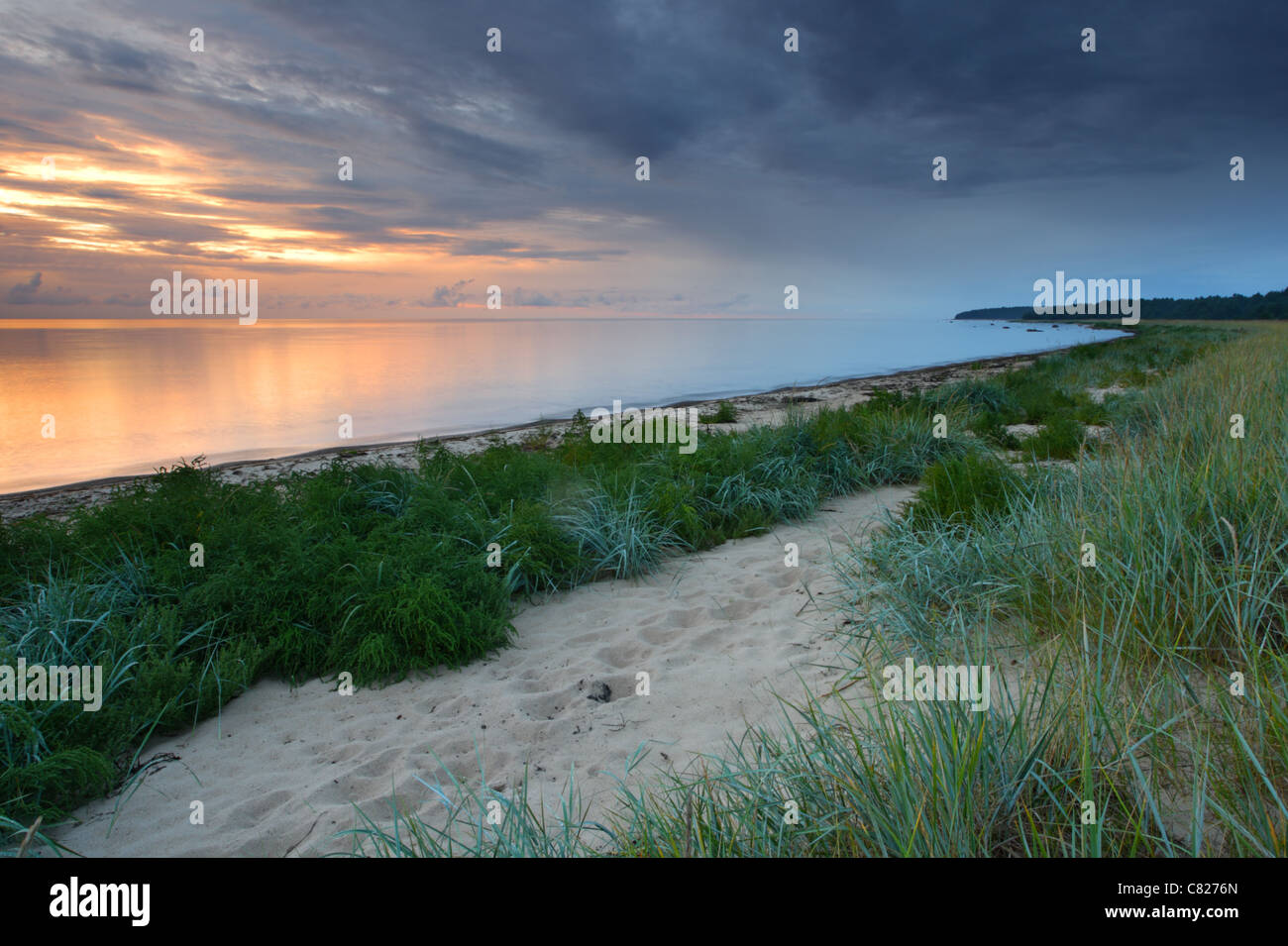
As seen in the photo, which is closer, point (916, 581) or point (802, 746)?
point (802, 746)

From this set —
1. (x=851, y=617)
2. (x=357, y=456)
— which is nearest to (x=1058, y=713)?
(x=851, y=617)

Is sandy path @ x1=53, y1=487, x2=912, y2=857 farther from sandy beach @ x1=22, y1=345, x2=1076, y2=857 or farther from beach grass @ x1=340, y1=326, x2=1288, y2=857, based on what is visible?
beach grass @ x1=340, y1=326, x2=1288, y2=857

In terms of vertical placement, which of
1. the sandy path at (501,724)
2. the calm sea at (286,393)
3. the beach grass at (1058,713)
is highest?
the calm sea at (286,393)

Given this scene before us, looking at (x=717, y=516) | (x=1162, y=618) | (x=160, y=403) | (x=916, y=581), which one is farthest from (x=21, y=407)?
(x=1162, y=618)

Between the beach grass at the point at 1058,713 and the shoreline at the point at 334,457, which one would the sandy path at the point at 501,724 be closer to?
the beach grass at the point at 1058,713

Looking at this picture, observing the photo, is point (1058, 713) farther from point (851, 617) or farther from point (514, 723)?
point (514, 723)

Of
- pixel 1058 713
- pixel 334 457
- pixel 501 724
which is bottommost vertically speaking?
pixel 501 724

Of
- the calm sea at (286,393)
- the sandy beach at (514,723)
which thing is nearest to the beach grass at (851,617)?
the sandy beach at (514,723)

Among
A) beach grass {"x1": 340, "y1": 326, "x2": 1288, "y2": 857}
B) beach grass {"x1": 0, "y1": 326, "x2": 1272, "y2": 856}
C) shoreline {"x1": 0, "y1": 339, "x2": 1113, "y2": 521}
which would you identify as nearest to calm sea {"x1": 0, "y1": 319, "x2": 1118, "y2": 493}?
shoreline {"x1": 0, "y1": 339, "x2": 1113, "y2": 521}

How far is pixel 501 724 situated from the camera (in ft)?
11.7

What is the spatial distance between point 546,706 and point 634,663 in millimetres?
677

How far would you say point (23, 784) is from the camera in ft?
9.70

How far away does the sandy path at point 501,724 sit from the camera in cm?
294
